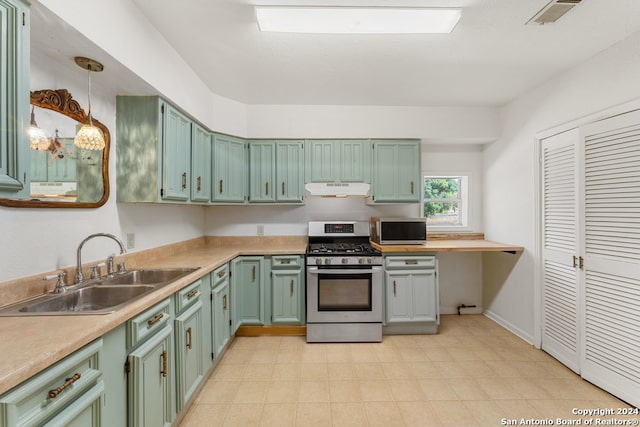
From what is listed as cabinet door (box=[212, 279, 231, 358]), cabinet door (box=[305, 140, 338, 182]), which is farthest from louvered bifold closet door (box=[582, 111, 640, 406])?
cabinet door (box=[212, 279, 231, 358])

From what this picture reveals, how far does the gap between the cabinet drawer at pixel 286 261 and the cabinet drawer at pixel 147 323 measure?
149 centimetres

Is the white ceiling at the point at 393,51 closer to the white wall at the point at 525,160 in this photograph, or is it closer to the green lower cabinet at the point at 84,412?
the white wall at the point at 525,160

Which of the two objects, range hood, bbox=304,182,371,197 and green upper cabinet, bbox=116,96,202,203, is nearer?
green upper cabinet, bbox=116,96,202,203

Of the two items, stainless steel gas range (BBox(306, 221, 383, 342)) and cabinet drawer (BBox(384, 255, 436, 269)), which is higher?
cabinet drawer (BBox(384, 255, 436, 269))

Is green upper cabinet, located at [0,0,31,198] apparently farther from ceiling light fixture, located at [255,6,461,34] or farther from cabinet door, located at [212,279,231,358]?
cabinet door, located at [212,279,231,358]

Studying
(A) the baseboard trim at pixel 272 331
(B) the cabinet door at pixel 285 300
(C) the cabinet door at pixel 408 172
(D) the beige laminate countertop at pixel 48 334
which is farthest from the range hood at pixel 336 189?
(D) the beige laminate countertop at pixel 48 334

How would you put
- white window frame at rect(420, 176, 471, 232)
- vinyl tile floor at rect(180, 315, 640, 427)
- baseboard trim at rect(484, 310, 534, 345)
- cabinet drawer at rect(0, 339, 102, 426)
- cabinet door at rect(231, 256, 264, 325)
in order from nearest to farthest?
cabinet drawer at rect(0, 339, 102, 426), vinyl tile floor at rect(180, 315, 640, 427), baseboard trim at rect(484, 310, 534, 345), cabinet door at rect(231, 256, 264, 325), white window frame at rect(420, 176, 471, 232)

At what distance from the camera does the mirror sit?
154 centimetres

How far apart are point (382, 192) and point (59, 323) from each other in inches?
118

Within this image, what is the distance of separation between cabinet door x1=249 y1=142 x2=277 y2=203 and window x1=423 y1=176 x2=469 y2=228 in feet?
6.76

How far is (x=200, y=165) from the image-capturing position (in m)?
2.83

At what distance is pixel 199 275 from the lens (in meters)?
2.01

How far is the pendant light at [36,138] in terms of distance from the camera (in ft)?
4.94

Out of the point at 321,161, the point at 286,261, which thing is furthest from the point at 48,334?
the point at 321,161
